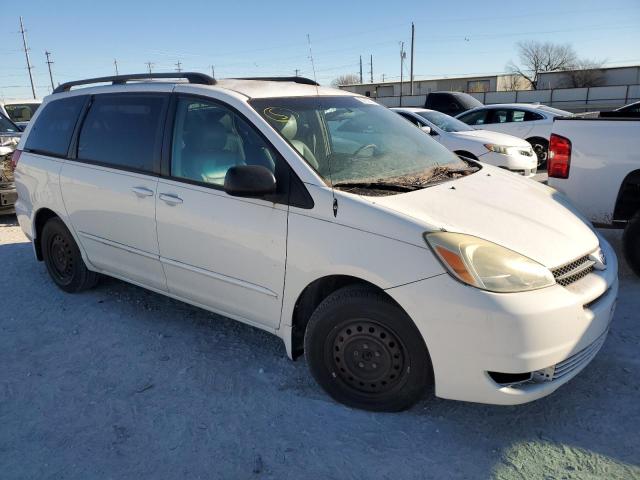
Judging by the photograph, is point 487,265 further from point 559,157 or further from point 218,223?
point 559,157

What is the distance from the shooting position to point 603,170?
442 centimetres

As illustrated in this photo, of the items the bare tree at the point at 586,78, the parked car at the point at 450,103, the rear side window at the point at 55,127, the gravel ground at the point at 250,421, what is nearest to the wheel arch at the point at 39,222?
the rear side window at the point at 55,127

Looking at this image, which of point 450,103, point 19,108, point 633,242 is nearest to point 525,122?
point 450,103

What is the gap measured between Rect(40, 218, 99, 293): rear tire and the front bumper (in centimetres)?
313

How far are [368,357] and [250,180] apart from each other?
3.71 ft

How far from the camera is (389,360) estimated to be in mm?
2662

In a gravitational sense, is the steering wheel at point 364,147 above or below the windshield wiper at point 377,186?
above

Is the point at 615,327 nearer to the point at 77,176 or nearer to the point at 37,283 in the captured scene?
the point at 77,176

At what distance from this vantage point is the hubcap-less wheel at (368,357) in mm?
2645

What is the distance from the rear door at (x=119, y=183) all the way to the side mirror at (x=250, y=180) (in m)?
0.91

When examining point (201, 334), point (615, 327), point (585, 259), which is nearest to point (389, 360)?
point (585, 259)

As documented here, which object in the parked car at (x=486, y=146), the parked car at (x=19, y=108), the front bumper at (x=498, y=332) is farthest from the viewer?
the parked car at (x=19, y=108)

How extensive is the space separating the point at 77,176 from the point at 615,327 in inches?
165

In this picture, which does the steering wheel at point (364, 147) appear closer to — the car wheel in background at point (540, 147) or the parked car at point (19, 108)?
the car wheel in background at point (540, 147)
